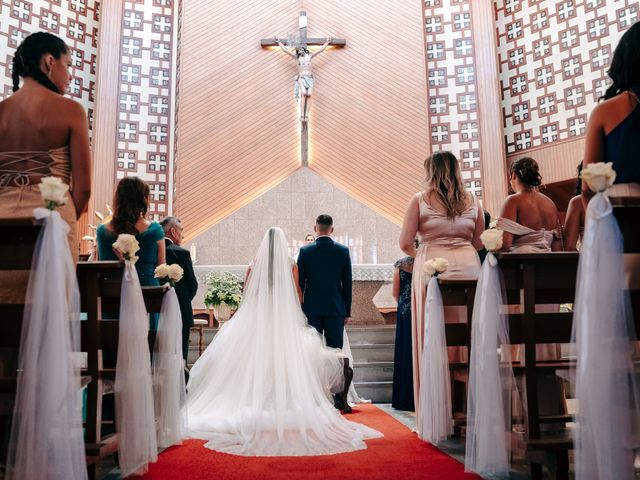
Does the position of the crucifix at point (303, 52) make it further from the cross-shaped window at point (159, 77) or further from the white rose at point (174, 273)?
the white rose at point (174, 273)

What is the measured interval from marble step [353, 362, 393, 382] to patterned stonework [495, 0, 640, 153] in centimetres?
437

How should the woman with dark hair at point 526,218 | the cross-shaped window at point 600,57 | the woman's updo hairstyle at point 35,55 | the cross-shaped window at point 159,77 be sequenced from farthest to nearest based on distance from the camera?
the cross-shaped window at point 159,77 → the cross-shaped window at point 600,57 → the woman with dark hair at point 526,218 → the woman's updo hairstyle at point 35,55

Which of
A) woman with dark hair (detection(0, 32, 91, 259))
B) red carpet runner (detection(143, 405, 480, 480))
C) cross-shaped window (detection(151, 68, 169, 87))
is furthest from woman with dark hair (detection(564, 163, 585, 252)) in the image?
cross-shaped window (detection(151, 68, 169, 87))

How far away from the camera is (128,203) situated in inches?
139

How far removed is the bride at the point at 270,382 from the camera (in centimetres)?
342

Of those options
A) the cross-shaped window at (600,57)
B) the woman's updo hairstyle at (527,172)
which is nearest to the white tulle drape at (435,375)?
the woman's updo hairstyle at (527,172)

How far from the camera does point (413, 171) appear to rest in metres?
9.47

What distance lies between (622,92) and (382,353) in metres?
4.36

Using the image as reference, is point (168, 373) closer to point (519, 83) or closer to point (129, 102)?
point (129, 102)

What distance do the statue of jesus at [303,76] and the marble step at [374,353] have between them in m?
4.66

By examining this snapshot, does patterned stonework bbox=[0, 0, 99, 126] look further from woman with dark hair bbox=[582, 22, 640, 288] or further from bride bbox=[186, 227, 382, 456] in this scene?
woman with dark hair bbox=[582, 22, 640, 288]

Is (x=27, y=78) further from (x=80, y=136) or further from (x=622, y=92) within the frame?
(x=622, y=92)

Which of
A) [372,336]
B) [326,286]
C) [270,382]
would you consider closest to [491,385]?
[270,382]

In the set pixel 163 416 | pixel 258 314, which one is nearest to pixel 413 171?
pixel 258 314
